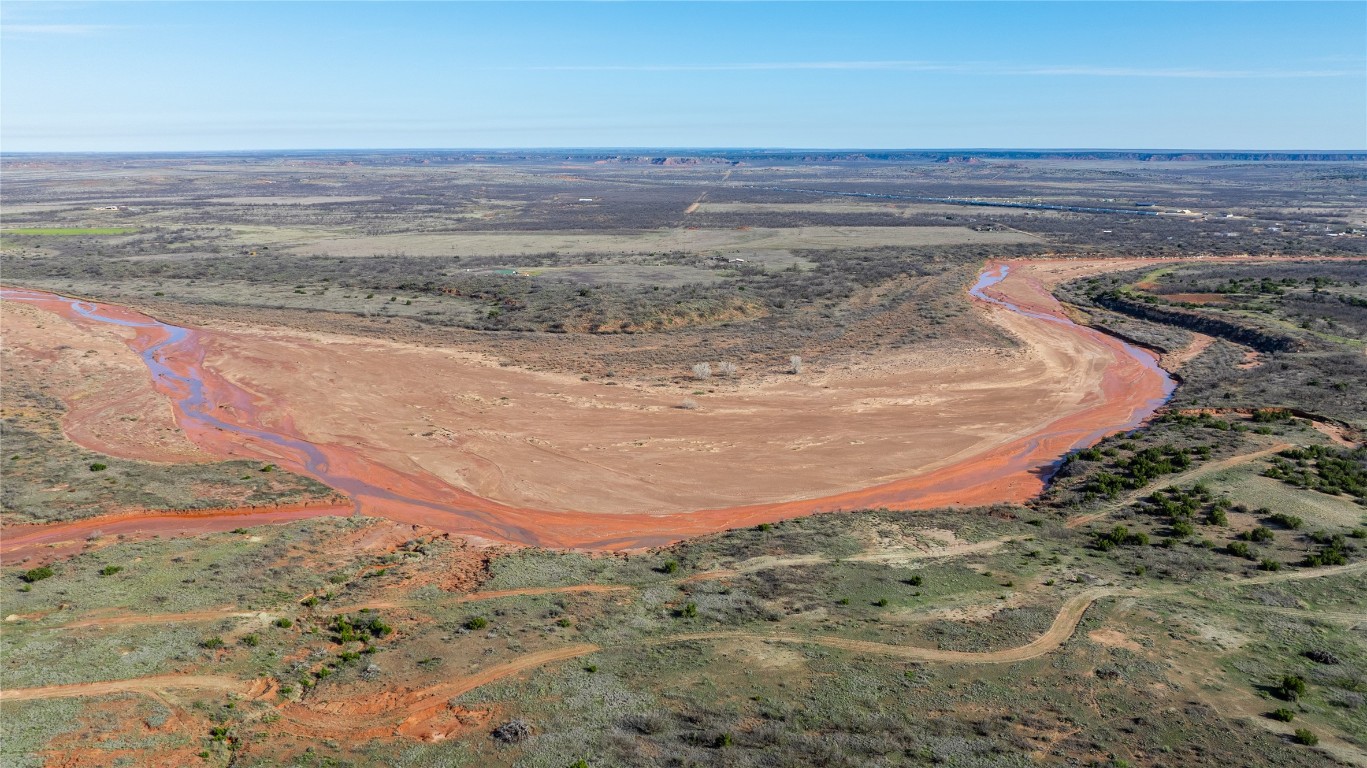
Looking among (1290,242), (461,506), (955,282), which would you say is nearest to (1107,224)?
(1290,242)

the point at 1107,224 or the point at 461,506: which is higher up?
the point at 1107,224

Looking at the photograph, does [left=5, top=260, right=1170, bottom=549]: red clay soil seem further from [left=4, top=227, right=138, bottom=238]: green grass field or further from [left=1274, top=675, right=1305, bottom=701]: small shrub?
[left=4, top=227, right=138, bottom=238]: green grass field

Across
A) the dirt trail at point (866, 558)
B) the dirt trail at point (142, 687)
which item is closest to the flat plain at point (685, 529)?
the dirt trail at point (142, 687)

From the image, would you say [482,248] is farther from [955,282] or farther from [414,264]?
[955,282]

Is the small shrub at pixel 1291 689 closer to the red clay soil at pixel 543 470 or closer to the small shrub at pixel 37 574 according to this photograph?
the red clay soil at pixel 543 470

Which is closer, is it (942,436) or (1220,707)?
(1220,707)

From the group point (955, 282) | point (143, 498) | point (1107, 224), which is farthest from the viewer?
point (1107, 224)

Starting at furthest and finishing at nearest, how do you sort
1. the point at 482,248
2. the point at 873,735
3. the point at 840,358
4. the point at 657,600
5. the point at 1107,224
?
the point at 1107,224, the point at 482,248, the point at 840,358, the point at 657,600, the point at 873,735

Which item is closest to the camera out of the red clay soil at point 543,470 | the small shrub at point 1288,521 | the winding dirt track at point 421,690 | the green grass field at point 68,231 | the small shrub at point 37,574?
the winding dirt track at point 421,690
